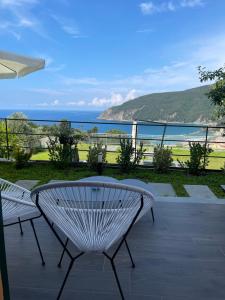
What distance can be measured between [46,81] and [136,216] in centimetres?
2834

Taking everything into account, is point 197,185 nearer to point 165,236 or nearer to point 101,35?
point 165,236

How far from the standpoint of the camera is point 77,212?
6.74ft

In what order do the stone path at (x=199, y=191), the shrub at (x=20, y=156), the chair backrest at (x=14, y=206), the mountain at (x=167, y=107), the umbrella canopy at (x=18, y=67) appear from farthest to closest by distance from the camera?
1. the mountain at (x=167, y=107)
2. the shrub at (x=20, y=156)
3. the stone path at (x=199, y=191)
4. the umbrella canopy at (x=18, y=67)
5. the chair backrest at (x=14, y=206)

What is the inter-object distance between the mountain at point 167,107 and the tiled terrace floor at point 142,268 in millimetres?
10880

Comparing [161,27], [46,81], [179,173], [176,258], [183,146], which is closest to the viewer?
[176,258]

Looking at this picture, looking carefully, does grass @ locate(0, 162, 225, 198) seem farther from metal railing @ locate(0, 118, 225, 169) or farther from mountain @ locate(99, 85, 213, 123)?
mountain @ locate(99, 85, 213, 123)

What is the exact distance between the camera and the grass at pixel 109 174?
237 inches

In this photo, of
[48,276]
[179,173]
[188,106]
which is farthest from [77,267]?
[188,106]

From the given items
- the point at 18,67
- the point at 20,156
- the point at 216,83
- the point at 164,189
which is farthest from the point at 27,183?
the point at 216,83

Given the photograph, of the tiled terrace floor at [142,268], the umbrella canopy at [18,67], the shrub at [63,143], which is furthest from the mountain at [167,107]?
the tiled terrace floor at [142,268]

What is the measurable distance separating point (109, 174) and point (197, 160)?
1712 mm

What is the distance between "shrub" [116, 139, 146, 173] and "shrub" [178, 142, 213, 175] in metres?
A: 0.88

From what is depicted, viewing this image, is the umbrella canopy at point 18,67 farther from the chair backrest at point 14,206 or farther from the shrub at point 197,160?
the shrub at point 197,160

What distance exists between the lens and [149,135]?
7.83 m
